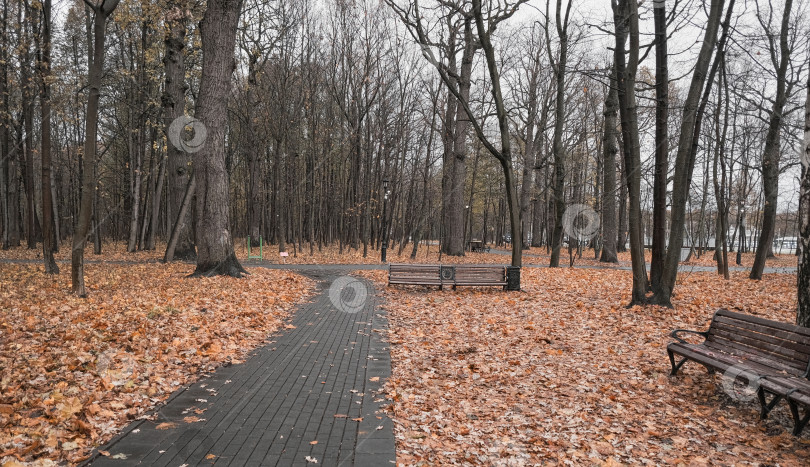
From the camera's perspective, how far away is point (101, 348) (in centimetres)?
527

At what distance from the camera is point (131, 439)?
140 inches

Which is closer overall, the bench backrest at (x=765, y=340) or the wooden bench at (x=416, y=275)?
the bench backrest at (x=765, y=340)

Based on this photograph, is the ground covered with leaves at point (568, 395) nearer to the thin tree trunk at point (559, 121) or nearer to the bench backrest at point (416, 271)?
the bench backrest at point (416, 271)

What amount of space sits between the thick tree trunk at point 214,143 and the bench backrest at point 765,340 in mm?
10525

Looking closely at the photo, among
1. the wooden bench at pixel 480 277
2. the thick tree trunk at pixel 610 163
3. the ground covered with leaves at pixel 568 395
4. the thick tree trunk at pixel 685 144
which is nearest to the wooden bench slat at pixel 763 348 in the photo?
the ground covered with leaves at pixel 568 395

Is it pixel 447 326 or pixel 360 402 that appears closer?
pixel 360 402

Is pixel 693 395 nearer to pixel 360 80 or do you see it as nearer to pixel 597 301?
pixel 597 301

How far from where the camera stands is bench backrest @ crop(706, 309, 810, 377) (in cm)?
436

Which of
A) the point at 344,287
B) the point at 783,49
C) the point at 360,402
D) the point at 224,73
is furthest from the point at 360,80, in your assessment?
the point at 360,402

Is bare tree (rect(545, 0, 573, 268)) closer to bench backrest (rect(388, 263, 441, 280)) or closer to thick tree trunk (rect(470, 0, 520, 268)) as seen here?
thick tree trunk (rect(470, 0, 520, 268))

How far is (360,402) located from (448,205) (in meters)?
20.8

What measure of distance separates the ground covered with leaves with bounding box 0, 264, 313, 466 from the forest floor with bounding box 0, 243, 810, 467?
0.02 meters

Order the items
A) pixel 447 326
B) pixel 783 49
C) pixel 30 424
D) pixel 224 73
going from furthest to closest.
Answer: pixel 783 49
pixel 224 73
pixel 447 326
pixel 30 424

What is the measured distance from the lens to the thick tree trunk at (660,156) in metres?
9.17
